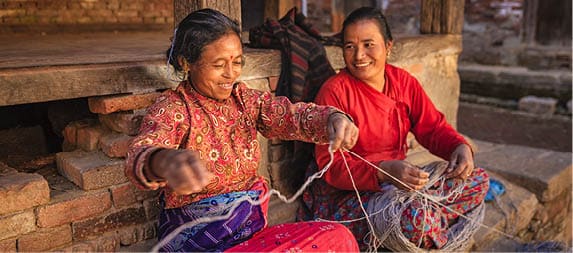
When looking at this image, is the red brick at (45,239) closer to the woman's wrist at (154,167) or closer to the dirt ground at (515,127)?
the woman's wrist at (154,167)

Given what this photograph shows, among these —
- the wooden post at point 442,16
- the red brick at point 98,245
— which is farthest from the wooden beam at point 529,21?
the red brick at point 98,245

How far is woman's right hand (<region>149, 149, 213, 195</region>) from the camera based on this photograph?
143cm

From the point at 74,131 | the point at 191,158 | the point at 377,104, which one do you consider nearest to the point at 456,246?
the point at 377,104

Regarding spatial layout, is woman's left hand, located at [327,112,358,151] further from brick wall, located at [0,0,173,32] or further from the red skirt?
brick wall, located at [0,0,173,32]

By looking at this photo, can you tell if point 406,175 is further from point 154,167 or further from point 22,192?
point 22,192

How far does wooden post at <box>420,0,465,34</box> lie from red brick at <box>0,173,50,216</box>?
328 centimetres

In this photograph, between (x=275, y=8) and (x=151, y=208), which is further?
(x=275, y=8)

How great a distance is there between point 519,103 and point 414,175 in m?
7.24

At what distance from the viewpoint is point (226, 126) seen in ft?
6.78

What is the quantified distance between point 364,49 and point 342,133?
824 mm

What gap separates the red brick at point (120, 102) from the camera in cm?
236

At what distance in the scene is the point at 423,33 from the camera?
4406 mm

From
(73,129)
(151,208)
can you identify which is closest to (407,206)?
(151,208)

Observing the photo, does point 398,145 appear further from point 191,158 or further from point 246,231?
point 191,158
